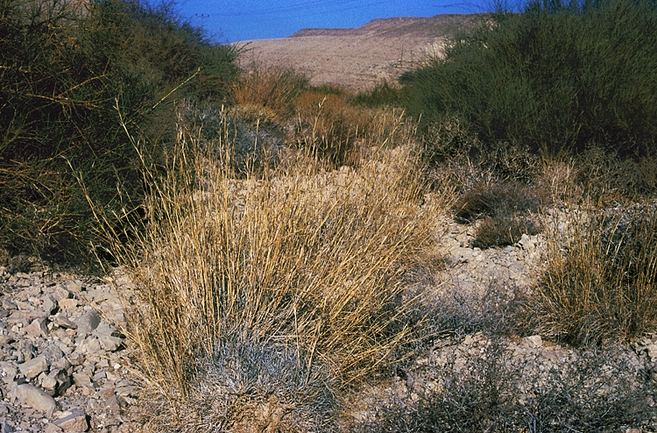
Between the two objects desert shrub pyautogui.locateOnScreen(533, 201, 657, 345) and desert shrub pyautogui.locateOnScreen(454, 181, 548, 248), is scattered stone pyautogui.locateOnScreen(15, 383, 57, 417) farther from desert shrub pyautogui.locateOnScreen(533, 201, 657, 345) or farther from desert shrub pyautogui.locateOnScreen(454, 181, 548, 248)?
desert shrub pyautogui.locateOnScreen(454, 181, 548, 248)

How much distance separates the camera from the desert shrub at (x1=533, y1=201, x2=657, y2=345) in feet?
14.1

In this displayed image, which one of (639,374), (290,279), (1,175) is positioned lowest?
(639,374)

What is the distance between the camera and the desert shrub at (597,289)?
4301 millimetres

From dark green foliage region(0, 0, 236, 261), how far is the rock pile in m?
0.49

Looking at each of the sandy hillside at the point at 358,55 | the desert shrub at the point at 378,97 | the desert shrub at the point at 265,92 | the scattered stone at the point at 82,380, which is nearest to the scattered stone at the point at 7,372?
the scattered stone at the point at 82,380

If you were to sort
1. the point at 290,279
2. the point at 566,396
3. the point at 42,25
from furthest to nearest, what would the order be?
the point at 42,25, the point at 290,279, the point at 566,396

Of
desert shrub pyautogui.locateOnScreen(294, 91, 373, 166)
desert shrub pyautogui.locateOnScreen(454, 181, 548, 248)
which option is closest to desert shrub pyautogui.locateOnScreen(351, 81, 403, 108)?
desert shrub pyautogui.locateOnScreen(294, 91, 373, 166)

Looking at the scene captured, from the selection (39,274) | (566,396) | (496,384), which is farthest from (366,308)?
(39,274)

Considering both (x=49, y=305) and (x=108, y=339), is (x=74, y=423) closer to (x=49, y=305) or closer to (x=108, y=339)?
(x=108, y=339)

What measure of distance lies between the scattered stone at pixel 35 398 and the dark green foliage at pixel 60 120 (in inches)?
60.3

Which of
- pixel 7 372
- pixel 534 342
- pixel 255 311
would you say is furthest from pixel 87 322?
pixel 534 342

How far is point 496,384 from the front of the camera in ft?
11.2

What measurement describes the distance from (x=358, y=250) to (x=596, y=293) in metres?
1.72

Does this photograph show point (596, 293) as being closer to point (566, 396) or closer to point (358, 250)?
point (566, 396)
